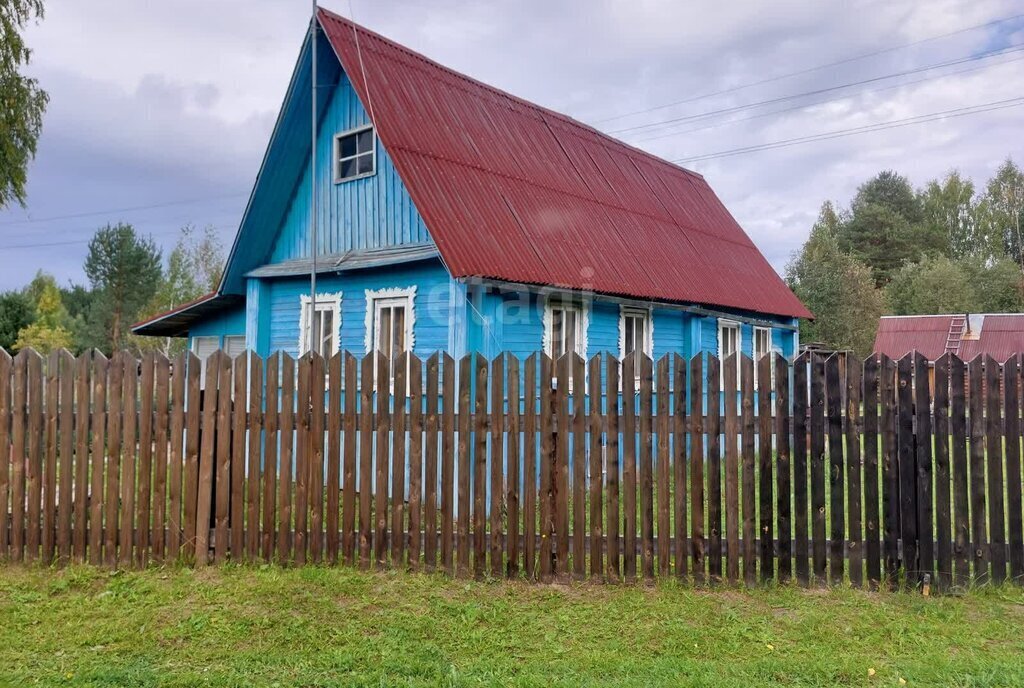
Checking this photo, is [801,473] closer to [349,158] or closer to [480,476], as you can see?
[480,476]

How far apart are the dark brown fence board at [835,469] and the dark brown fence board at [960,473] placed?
0.81 metres

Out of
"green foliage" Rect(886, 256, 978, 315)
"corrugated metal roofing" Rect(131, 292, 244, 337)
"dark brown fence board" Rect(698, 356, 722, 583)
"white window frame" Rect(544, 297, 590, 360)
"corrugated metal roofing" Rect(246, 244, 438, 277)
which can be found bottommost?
"dark brown fence board" Rect(698, 356, 722, 583)

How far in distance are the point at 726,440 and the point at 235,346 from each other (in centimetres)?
1143

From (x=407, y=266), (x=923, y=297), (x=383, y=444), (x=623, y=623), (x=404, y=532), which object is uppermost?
(x=923, y=297)

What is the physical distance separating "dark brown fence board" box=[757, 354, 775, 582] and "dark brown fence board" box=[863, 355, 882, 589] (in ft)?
2.20

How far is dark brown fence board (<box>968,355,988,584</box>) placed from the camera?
5125mm

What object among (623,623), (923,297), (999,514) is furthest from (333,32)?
(923,297)

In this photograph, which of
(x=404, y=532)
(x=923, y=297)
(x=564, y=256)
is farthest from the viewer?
(x=923, y=297)

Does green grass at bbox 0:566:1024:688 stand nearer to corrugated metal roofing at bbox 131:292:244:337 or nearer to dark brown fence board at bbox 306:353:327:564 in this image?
dark brown fence board at bbox 306:353:327:564

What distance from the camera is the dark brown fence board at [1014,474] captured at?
5102 millimetres

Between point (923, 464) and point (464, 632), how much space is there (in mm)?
3573

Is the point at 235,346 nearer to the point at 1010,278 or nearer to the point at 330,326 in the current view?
the point at 330,326

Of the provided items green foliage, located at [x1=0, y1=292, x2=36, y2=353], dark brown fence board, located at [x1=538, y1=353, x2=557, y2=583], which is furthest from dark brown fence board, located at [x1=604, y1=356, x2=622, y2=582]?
green foliage, located at [x1=0, y1=292, x2=36, y2=353]

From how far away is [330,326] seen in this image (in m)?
11.3
